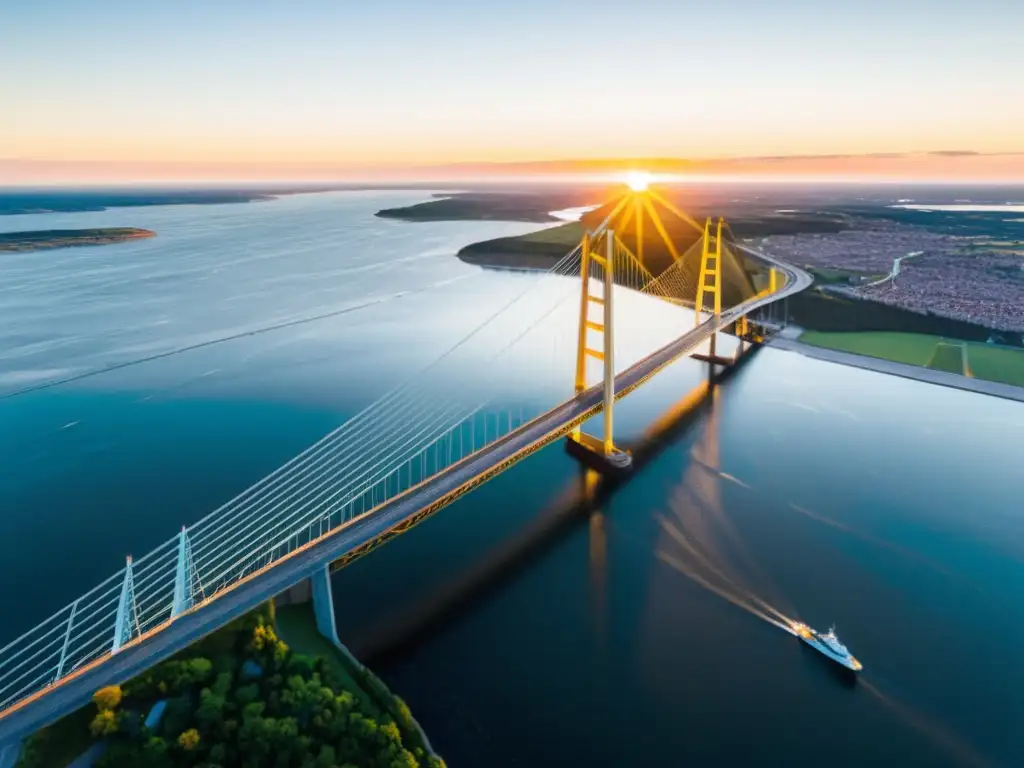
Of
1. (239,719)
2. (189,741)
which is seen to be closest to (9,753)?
(189,741)

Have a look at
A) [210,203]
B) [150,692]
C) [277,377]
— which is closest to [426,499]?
[150,692]

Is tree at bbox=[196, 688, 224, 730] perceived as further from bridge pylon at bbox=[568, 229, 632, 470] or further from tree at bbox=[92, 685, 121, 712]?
bridge pylon at bbox=[568, 229, 632, 470]

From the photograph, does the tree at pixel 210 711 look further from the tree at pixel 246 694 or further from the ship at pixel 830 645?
the ship at pixel 830 645

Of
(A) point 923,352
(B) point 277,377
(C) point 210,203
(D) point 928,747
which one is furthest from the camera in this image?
(C) point 210,203

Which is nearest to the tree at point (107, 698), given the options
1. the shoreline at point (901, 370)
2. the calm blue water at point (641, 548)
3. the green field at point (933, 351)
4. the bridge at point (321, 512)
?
the bridge at point (321, 512)

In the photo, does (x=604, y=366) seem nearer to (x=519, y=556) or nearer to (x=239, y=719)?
(x=519, y=556)

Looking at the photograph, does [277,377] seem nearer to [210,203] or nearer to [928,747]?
[928,747]

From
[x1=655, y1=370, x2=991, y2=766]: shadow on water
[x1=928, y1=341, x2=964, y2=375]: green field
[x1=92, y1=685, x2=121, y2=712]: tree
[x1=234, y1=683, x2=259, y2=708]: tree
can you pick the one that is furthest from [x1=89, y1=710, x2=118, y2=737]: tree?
[x1=928, y1=341, x2=964, y2=375]: green field
